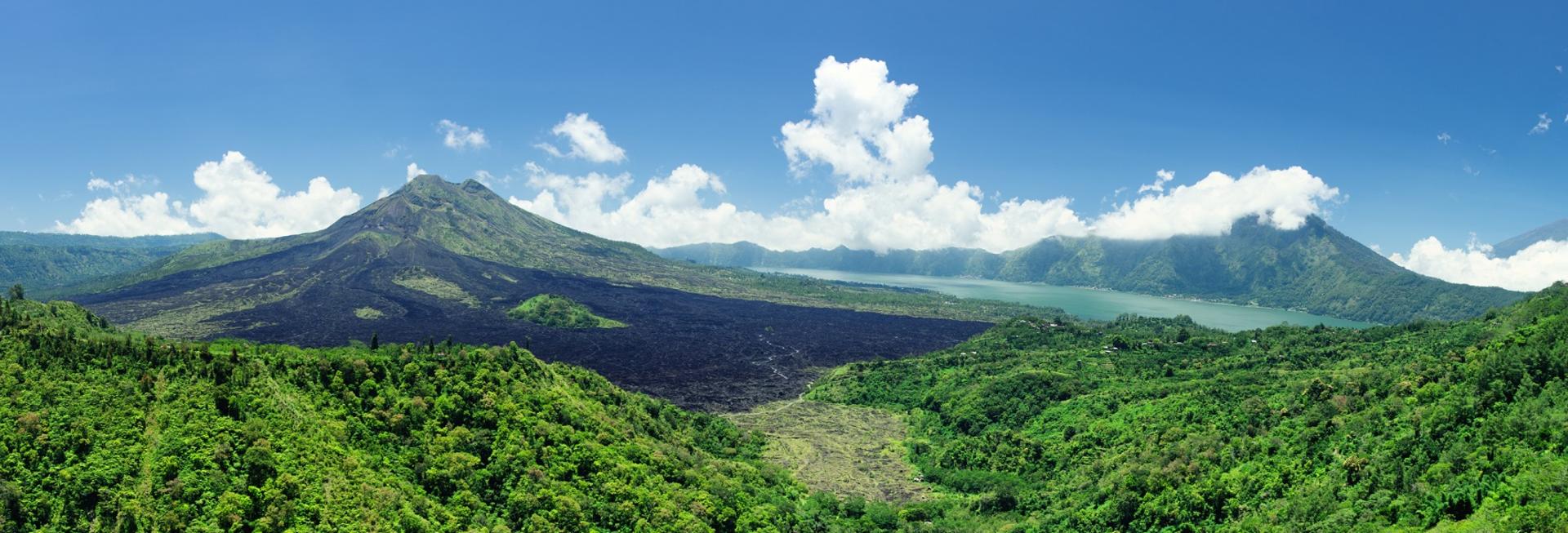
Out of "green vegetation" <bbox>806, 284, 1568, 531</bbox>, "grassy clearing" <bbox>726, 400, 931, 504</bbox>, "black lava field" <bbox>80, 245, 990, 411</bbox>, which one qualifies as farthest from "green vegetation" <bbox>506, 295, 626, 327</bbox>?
"green vegetation" <bbox>806, 284, 1568, 531</bbox>

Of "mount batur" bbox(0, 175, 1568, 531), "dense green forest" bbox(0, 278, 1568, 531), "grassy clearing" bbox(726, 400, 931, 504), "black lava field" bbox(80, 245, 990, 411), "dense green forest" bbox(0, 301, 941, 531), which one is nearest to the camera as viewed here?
"dense green forest" bbox(0, 278, 1568, 531)

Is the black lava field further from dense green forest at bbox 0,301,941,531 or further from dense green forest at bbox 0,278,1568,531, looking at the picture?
dense green forest at bbox 0,301,941,531

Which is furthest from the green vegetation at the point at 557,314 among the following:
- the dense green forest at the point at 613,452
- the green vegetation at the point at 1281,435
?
the dense green forest at the point at 613,452

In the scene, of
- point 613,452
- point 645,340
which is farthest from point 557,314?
point 613,452

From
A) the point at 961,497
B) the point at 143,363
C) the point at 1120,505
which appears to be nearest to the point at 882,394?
the point at 961,497

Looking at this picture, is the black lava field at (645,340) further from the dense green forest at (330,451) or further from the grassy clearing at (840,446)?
the dense green forest at (330,451)

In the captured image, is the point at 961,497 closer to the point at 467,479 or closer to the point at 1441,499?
the point at 1441,499

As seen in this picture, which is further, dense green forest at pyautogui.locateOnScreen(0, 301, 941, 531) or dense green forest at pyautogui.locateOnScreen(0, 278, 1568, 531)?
dense green forest at pyautogui.locateOnScreen(0, 301, 941, 531)
